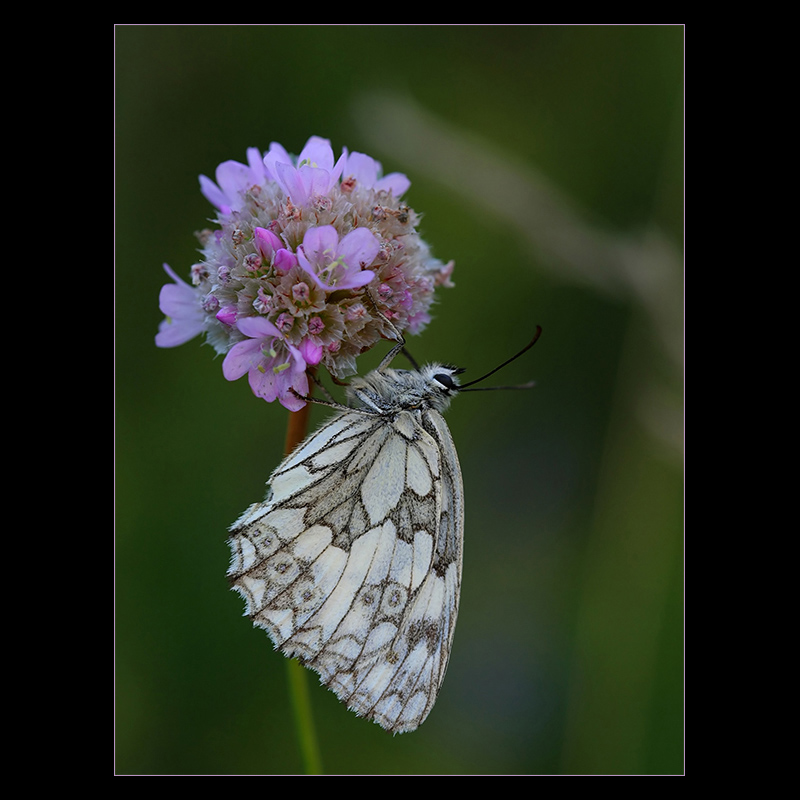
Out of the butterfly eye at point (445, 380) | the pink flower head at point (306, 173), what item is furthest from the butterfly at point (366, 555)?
the pink flower head at point (306, 173)

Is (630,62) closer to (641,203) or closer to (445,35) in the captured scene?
(641,203)

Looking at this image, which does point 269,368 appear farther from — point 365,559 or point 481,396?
point 481,396

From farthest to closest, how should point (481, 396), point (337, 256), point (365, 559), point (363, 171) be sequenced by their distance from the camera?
point (481, 396) < point (363, 171) < point (365, 559) < point (337, 256)

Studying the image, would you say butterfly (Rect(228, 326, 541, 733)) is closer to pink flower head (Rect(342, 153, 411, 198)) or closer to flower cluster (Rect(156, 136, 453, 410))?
flower cluster (Rect(156, 136, 453, 410))

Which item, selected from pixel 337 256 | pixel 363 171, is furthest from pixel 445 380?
pixel 363 171

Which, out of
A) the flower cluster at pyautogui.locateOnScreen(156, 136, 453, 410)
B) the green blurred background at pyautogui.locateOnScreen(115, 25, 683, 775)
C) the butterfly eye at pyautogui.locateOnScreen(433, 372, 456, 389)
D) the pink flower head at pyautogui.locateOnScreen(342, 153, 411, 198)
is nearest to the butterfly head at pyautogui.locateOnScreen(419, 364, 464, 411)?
the butterfly eye at pyautogui.locateOnScreen(433, 372, 456, 389)

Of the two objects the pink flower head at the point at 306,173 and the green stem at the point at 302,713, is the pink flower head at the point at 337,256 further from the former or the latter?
the green stem at the point at 302,713

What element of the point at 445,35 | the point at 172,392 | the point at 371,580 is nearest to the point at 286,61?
the point at 445,35
